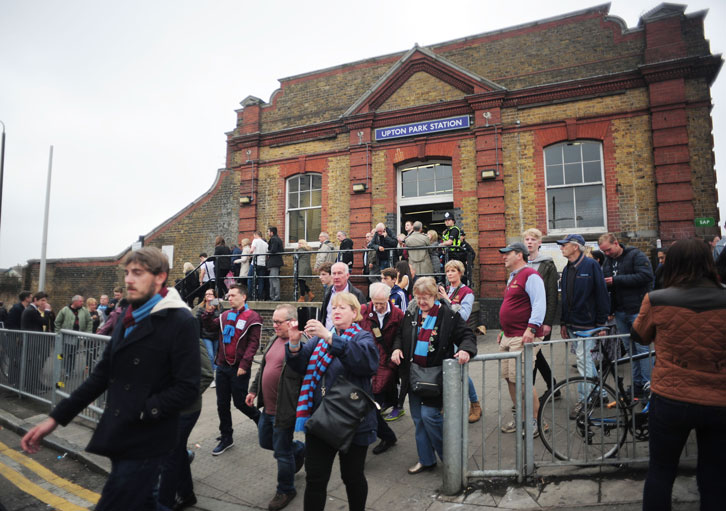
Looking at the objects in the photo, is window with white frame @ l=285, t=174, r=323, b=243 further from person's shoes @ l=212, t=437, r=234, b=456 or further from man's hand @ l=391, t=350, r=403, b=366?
man's hand @ l=391, t=350, r=403, b=366

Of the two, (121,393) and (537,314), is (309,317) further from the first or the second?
(537,314)

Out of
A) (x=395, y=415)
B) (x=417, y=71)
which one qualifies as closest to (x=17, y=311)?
(x=395, y=415)

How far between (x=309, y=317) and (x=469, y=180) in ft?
29.5

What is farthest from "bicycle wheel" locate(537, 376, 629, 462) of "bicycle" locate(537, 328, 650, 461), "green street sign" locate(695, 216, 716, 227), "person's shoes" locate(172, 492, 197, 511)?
"green street sign" locate(695, 216, 716, 227)

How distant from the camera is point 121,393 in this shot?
229 centimetres

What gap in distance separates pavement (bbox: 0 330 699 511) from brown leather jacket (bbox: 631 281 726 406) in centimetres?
130

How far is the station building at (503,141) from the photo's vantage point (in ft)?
31.0

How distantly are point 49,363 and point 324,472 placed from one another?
5778 millimetres

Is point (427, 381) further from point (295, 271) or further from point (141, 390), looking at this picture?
point (295, 271)

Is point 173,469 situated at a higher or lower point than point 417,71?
lower

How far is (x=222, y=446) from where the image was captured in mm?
4871

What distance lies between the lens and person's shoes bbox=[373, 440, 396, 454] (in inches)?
180

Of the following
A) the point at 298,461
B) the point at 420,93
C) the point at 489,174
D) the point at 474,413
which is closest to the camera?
the point at 298,461

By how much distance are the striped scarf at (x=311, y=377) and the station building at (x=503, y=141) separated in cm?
780
